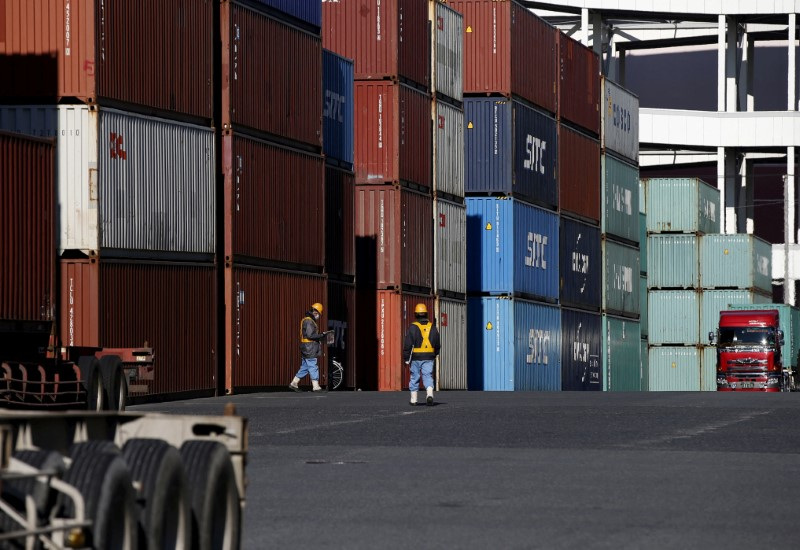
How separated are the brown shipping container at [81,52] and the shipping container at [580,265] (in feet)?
72.2

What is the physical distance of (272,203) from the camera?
33406mm

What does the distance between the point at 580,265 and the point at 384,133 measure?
1329 centimetres

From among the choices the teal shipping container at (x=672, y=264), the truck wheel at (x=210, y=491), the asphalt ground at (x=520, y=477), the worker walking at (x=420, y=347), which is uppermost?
the teal shipping container at (x=672, y=264)

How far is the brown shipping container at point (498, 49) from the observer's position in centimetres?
4531

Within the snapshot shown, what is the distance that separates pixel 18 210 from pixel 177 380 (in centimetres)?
843

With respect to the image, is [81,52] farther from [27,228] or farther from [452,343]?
[452,343]

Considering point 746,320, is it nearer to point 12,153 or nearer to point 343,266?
point 343,266

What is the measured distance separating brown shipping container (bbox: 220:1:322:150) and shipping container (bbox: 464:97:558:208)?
34.5 ft

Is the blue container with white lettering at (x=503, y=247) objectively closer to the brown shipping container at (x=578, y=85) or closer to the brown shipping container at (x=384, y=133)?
the brown shipping container at (x=578, y=85)

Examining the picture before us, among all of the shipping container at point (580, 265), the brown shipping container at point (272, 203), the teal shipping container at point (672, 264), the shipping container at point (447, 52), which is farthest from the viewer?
the teal shipping container at point (672, 264)

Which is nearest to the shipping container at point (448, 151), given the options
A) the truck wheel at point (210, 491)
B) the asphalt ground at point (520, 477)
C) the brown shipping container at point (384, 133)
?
the brown shipping container at point (384, 133)

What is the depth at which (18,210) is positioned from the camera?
21578 mm

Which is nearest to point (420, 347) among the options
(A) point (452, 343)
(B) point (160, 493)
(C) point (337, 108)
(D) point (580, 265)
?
(C) point (337, 108)

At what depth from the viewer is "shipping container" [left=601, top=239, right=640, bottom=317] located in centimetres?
5493
